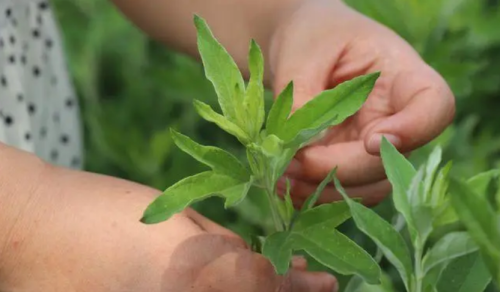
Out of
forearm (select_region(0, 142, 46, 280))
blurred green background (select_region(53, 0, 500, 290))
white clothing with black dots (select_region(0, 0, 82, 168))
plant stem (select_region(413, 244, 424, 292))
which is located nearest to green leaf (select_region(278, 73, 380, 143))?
plant stem (select_region(413, 244, 424, 292))

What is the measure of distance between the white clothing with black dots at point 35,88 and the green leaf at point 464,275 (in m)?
0.59

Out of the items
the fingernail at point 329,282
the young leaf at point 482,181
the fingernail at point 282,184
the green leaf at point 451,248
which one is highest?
the young leaf at point 482,181

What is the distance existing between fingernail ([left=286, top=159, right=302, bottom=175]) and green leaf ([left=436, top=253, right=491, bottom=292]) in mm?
228

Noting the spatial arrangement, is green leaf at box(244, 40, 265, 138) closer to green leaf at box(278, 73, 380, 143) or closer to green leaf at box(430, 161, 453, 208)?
green leaf at box(278, 73, 380, 143)

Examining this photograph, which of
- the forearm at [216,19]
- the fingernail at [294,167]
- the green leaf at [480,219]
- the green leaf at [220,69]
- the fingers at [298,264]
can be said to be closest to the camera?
the green leaf at [480,219]

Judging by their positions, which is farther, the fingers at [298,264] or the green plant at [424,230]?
the fingers at [298,264]

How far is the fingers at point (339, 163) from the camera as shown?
754mm

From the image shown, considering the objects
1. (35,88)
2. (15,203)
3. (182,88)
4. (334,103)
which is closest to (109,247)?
(15,203)

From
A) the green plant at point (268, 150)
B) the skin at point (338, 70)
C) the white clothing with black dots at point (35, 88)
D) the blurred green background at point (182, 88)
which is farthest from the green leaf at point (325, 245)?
the white clothing with black dots at point (35, 88)

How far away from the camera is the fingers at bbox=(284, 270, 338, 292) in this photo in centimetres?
62

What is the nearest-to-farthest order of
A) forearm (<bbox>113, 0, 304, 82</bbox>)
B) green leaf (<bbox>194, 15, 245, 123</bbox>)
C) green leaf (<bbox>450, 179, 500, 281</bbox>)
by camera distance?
1. green leaf (<bbox>450, 179, 500, 281</bbox>)
2. green leaf (<bbox>194, 15, 245, 123</bbox>)
3. forearm (<bbox>113, 0, 304, 82</bbox>)

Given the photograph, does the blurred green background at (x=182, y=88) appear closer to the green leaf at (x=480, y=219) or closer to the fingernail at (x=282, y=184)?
the fingernail at (x=282, y=184)

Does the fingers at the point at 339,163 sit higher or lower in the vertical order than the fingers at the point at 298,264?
higher

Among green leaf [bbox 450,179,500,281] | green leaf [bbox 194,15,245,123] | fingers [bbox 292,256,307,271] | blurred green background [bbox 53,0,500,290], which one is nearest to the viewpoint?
green leaf [bbox 450,179,500,281]
